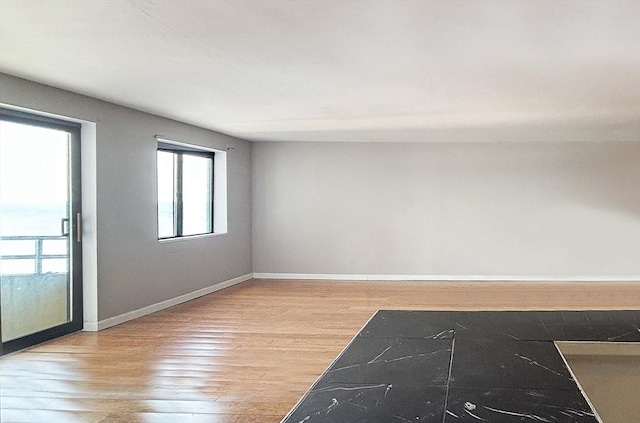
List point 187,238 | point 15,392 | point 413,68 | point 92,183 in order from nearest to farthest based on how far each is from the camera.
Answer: point 15,392 < point 413,68 < point 92,183 < point 187,238

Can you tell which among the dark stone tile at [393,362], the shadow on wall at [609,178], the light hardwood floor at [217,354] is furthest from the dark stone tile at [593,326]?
the shadow on wall at [609,178]

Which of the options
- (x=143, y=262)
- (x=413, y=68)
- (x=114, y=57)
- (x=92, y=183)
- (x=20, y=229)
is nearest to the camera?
(x=114, y=57)

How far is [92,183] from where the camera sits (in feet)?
18.5

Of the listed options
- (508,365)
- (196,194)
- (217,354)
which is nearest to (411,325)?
(508,365)

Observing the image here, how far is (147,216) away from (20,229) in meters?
1.64

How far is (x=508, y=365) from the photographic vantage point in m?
2.70

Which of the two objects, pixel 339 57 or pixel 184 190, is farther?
pixel 184 190

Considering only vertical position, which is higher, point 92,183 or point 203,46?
point 203,46

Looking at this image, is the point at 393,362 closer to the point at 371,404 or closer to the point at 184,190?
the point at 371,404

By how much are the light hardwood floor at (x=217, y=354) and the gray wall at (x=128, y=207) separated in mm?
303

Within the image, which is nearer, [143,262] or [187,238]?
[143,262]

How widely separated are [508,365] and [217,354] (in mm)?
2621

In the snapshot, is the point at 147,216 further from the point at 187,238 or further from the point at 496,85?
the point at 496,85

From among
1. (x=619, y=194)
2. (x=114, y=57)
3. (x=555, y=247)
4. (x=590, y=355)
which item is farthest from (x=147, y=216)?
(x=619, y=194)
